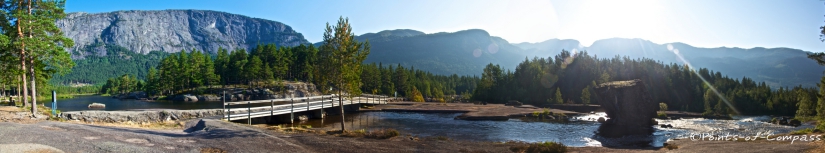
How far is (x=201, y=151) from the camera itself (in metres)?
13.0

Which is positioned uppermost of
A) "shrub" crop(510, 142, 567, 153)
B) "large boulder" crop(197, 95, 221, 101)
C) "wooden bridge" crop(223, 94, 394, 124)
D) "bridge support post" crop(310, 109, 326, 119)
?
"wooden bridge" crop(223, 94, 394, 124)

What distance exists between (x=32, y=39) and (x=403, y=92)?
92.4 meters

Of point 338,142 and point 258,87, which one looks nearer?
point 338,142

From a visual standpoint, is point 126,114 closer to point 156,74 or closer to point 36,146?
point 36,146

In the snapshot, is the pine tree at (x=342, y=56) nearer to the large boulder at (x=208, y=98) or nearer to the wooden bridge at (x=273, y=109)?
the wooden bridge at (x=273, y=109)

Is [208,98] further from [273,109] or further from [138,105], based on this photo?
[273,109]

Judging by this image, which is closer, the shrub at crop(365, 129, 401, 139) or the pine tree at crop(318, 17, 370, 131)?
the shrub at crop(365, 129, 401, 139)

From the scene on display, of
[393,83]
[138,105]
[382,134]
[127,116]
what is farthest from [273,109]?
[393,83]

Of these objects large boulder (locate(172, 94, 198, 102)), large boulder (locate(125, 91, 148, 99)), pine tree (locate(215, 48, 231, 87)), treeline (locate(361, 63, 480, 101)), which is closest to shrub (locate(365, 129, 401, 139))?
treeline (locate(361, 63, 480, 101))

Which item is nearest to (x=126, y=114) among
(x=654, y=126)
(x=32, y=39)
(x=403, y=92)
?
(x=32, y=39)

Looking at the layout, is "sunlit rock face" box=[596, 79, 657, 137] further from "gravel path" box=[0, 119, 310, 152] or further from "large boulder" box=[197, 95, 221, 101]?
"large boulder" box=[197, 95, 221, 101]

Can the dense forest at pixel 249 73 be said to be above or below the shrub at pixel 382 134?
above

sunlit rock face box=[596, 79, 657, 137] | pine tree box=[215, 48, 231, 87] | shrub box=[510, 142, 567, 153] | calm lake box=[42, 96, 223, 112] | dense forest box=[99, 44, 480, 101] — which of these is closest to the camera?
shrub box=[510, 142, 567, 153]

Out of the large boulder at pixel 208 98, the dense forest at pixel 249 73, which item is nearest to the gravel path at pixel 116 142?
the dense forest at pixel 249 73
